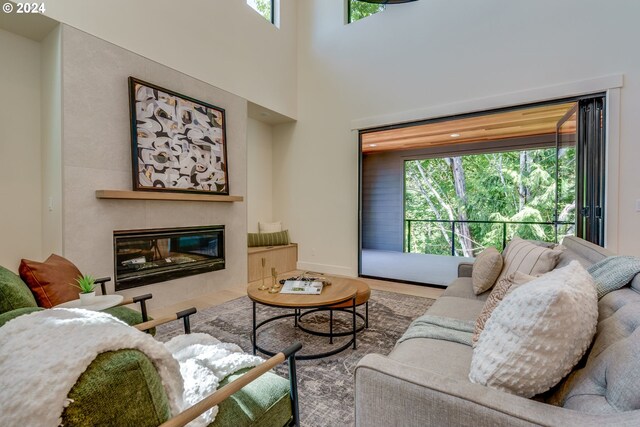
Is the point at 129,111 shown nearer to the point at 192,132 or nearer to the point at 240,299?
the point at 192,132

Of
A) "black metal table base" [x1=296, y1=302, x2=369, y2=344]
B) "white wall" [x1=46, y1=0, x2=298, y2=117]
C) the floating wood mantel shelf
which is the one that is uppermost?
"white wall" [x1=46, y1=0, x2=298, y2=117]

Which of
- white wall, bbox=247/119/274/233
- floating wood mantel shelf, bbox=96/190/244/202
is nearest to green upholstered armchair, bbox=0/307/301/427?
floating wood mantel shelf, bbox=96/190/244/202

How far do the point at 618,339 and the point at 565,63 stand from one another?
146 inches

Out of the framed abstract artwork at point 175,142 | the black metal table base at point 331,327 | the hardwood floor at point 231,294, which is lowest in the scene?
the hardwood floor at point 231,294

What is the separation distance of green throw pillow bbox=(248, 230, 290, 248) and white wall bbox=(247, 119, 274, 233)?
0.28 m

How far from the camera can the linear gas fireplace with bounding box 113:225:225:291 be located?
10.3 feet

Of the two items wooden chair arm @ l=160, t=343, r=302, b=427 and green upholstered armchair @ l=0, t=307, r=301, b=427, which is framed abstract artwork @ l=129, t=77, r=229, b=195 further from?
wooden chair arm @ l=160, t=343, r=302, b=427

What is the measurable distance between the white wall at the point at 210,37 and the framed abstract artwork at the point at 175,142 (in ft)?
1.47

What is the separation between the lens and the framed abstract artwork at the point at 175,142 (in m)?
3.19

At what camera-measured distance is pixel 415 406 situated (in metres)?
0.86

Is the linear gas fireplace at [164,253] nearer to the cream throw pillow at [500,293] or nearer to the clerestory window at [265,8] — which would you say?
the cream throw pillow at [500,293]

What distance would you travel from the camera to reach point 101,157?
9.68 feet

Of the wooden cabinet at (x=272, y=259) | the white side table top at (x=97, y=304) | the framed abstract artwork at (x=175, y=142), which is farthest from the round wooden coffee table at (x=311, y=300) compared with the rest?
the wooden cabinet at (x=272, y=259)

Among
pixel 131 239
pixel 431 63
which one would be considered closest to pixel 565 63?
pixel 431 63
